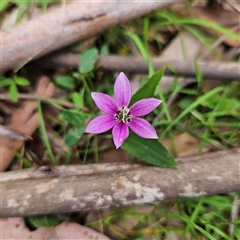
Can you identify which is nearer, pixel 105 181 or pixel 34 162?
pixel 105 181

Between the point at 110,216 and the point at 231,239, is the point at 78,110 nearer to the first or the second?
the point at 110,216

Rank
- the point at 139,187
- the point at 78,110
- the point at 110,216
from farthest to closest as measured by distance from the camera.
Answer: the point at 78,110, the point at 110,216, the point at 139,187

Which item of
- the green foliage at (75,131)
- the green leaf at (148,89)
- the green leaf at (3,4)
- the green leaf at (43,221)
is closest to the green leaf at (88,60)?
the green foliage at (75,131)

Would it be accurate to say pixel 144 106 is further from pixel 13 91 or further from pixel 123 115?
pixel 13 91

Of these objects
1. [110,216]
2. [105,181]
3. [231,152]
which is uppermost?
[231,152]

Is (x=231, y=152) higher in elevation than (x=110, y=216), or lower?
higher

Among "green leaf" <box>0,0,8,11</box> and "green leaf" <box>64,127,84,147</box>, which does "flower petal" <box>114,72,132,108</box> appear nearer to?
"green leaf" <box>64,127,84,147</box>

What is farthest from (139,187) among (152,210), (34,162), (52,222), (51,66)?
(51,66)
